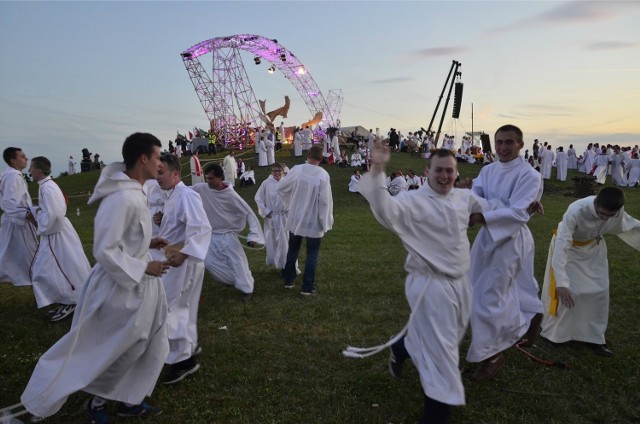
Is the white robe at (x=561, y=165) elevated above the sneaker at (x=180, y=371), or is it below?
above

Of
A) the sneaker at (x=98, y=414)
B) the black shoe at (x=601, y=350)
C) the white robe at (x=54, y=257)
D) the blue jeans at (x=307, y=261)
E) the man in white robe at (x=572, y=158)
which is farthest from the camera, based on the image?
the man in white robe at (x=572, y=158)

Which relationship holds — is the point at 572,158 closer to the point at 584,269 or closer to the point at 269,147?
the point at 269,147

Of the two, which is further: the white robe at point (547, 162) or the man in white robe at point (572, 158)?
the man in white robe at point (572, 158)

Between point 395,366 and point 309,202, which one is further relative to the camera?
point 309,202

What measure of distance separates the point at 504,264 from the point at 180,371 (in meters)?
3.14

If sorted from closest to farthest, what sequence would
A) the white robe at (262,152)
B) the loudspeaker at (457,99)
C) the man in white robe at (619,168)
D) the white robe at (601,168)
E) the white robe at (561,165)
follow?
the man in white robe at (619,168)
the white robe at (601,168)
the loudspeaker at (457,99)
the white robe at (561,165)
the white robe at (262,152)

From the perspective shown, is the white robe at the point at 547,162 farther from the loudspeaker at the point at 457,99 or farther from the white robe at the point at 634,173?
the loudspeaker at the point at 457,99

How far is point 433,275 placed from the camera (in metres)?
3.24

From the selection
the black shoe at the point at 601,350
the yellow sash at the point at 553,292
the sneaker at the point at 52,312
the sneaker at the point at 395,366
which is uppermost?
the yellow sash at the point at 553,292

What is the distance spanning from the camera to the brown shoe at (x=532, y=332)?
15.4 feet

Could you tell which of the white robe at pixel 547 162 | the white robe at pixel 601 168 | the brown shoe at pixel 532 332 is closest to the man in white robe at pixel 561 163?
the white robe at pixel 547 162

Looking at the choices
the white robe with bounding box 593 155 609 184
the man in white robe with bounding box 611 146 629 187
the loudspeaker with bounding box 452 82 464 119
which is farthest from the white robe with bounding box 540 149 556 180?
the loudspeaker with bounding box 452 82 464 119

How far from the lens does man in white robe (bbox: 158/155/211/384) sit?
4020mm

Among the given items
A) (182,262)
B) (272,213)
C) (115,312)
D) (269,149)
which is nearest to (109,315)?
(115,312)
